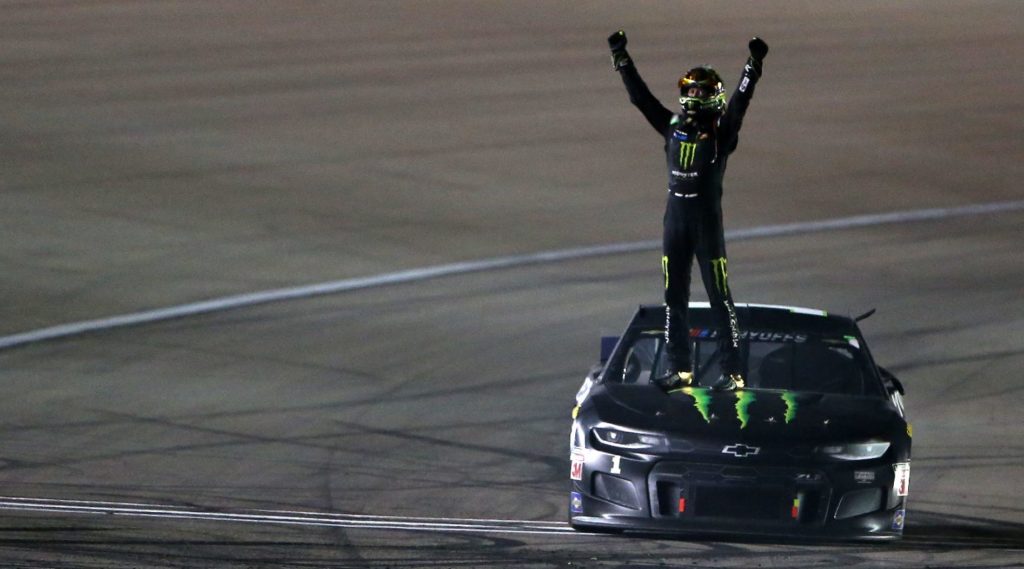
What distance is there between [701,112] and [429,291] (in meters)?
8.49

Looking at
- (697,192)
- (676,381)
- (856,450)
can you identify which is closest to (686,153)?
(697,192)

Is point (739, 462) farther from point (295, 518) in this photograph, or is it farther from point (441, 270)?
point (441, 270)

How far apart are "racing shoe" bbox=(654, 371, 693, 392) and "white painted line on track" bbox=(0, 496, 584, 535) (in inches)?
34.4

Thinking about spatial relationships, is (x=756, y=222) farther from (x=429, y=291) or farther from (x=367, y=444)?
(x=367, y=444)

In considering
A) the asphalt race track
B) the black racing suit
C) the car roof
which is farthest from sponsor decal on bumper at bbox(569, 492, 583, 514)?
the car roof

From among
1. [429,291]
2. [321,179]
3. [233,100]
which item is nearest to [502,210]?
[321,179]

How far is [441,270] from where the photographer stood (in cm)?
1845

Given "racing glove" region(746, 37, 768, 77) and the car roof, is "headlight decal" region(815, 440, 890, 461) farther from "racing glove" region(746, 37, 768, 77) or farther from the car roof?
"racing glove" region(746, 37, 768, 77)

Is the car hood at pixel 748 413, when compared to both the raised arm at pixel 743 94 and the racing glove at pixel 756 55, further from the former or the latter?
the racing glove at pixel 756 55

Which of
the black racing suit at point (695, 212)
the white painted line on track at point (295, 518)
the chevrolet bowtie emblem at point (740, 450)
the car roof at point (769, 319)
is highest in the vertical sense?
the black racing suit at point (695, 212)

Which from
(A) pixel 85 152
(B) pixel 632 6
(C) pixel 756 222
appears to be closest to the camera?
(C) pixel 756 222

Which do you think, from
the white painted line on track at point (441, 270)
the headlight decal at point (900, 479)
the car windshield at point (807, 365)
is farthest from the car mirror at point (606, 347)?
the white painted line on track at point (441, 270)

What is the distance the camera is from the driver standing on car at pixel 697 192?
9109 mm

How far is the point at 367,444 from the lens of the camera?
460 inches
